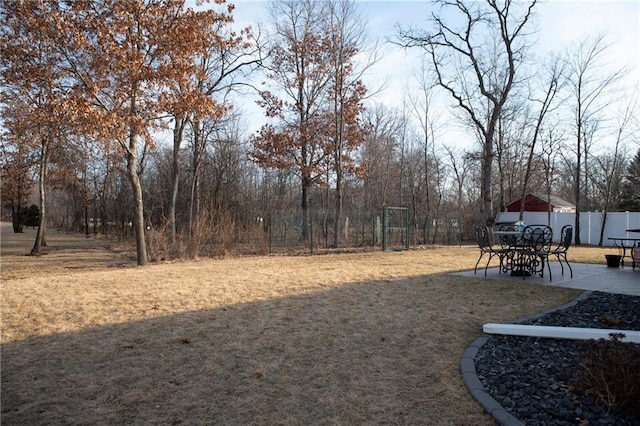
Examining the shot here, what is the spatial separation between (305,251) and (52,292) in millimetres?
8746

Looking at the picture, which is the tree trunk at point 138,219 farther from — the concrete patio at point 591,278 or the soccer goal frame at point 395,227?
the soccer goal frame at point 395,227

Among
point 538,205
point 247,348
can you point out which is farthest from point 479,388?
point 538,205

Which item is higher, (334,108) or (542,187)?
(334,108)

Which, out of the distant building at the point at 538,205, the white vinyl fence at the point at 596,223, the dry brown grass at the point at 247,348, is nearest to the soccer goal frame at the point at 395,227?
the dry brown grass at the point at 247,348

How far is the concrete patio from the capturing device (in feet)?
20.5

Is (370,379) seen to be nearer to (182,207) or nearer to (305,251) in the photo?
(305,251)

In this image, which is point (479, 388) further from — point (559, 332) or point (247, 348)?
point (247, 348)

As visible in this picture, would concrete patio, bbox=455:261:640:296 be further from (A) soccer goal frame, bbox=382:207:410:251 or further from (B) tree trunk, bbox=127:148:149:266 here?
(B) tree trunk, bbox=127:148:149:266

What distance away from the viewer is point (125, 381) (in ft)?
9.84

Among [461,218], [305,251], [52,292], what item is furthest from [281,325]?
[461,218]

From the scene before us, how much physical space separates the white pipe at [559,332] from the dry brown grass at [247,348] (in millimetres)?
270

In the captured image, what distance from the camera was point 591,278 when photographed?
7277 mm

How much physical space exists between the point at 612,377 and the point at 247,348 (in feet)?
9.23

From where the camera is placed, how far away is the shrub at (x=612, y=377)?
2.32 m
